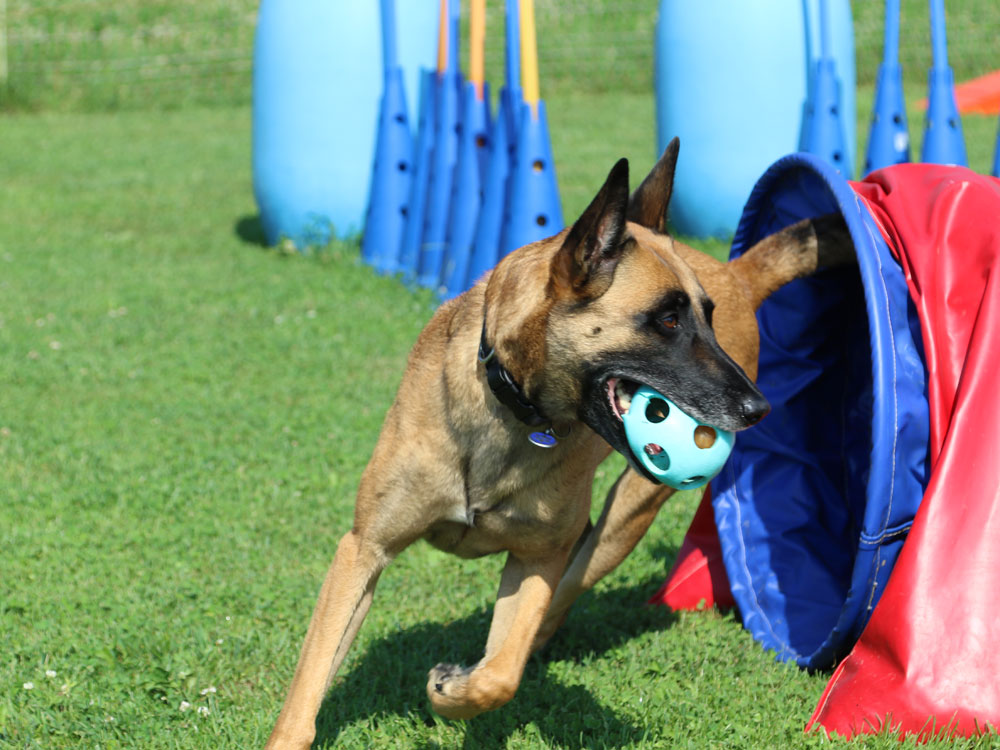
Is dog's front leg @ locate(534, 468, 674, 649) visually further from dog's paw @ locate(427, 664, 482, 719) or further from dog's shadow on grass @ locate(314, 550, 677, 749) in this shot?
dog's paw @ locate(427, 664, 482, 719)

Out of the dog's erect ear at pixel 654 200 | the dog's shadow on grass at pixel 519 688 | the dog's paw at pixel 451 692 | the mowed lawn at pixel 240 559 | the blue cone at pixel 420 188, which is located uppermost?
the dog's erect ear at pixel 654 200

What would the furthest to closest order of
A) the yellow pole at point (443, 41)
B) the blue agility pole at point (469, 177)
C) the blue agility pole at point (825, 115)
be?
the yellow pole at point (443, 41)
the blue agility pole at point (825, 115)
the blue agility pole at point (469, 177)

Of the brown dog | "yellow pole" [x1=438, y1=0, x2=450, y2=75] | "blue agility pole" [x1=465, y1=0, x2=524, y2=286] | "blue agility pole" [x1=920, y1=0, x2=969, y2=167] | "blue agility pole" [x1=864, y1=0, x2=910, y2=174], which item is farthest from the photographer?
"yellow pole" [x1=438, y1=0, x2=450, y2=75]

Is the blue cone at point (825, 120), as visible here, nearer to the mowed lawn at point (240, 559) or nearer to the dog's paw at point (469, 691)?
the mowed lawn at point (240, 559)

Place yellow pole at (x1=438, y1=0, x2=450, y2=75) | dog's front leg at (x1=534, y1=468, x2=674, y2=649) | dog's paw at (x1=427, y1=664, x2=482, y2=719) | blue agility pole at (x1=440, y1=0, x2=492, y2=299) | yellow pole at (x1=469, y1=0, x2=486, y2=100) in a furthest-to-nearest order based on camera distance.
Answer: yellow pole at (x1=438, y1=0, x2=450, y2=75)
blue agility pole at (x1=440, y1=0, x2=492, y2=299)
yellow pole at (x1=469, y1=0, x2=486, y2=100)
dog's front leg at (x1=534, y1=468, x2=674, y2=649)
dog's paw at (x1=427, y1=664, x2=482, y2=719)

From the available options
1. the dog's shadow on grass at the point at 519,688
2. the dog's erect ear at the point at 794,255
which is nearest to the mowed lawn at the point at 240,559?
the dog's shadow on grass at the point at 519,688

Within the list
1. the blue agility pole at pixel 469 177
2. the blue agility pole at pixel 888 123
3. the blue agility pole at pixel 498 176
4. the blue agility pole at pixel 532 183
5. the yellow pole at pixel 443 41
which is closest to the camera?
the blue agility pole at pixel 532 183

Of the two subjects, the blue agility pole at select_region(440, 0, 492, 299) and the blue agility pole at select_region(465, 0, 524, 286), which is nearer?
the blue agility pole at select_region(465, 0, 524, 286)

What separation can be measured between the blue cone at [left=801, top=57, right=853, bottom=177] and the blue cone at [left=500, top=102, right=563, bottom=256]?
7.98ft

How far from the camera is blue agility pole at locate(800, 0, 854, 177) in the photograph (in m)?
9.42

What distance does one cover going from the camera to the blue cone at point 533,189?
8312 mm

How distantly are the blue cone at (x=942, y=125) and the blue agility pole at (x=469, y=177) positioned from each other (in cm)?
343

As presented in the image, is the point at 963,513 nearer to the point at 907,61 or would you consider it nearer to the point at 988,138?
the point at 988,138

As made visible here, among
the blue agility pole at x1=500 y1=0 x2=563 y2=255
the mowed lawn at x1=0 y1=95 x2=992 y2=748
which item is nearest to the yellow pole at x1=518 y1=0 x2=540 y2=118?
the blue agility pole at x1=500 y1=0 x2=563 y2=255
